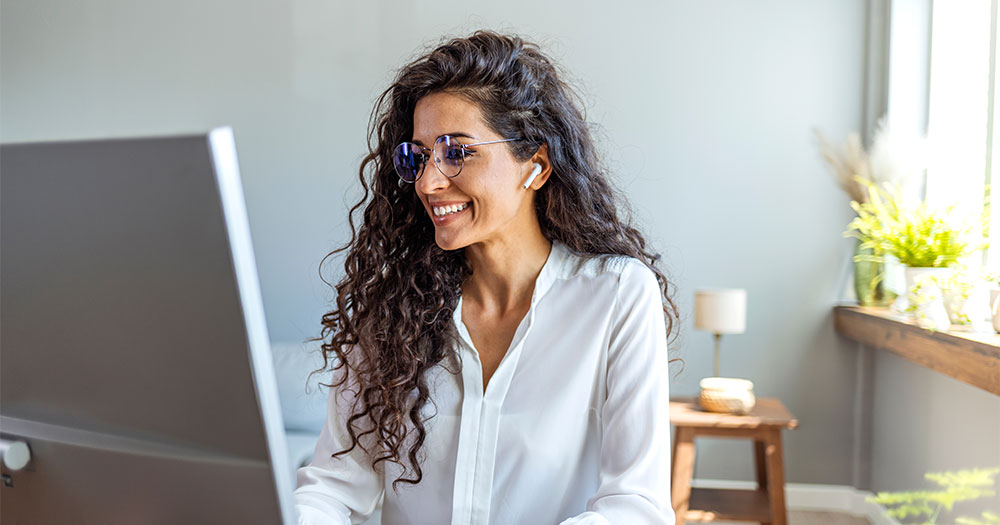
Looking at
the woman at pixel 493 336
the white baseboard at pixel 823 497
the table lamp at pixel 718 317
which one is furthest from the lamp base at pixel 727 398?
the woman at pixel 493 336

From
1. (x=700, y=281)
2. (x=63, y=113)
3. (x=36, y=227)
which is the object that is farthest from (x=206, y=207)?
(x=63, y=113)

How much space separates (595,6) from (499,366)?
8.73 ft

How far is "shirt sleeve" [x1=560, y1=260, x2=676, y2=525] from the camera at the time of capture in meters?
1.18

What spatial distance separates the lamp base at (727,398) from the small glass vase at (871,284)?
0.79 meters

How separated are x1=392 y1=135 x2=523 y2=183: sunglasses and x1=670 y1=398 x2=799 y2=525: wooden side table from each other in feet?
6.13

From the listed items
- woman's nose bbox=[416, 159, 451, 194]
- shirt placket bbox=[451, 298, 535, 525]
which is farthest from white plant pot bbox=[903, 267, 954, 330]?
woman's nose bbox=[416, 159, 451, 194]

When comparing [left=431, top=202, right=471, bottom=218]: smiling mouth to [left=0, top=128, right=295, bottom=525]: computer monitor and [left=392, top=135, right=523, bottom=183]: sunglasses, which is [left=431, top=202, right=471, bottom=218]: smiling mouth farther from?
[left=0, top=128, right=295, bottom=525]: computer monitor

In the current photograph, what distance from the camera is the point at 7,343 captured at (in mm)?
517

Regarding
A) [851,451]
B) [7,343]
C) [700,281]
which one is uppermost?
[7,343]

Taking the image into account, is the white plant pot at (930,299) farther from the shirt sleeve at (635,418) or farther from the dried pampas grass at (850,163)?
the shirt sleeve at (635,418)

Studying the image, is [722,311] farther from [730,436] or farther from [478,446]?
[478,446]

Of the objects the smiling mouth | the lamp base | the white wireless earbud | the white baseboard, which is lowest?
the white baseboard

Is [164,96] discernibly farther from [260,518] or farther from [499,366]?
[260,518]

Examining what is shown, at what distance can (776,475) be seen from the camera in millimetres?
2900
